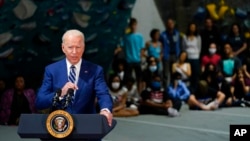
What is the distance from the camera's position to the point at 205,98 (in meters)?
8.27

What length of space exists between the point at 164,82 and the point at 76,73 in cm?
689

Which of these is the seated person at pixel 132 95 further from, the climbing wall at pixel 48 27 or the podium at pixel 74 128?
the podium at pixel 74 128

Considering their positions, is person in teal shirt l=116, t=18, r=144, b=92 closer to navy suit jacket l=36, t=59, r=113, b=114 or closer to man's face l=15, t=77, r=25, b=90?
man's face l=15, t=77, r=25, b=90

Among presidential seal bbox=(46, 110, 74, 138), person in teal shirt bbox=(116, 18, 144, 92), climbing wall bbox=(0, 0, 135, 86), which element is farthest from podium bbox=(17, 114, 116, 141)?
person in teal shirt bbox=(116, 18, 144, 92)

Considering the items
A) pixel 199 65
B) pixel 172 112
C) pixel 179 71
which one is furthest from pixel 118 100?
pixel 199 65

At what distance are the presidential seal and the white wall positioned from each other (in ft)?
25.7

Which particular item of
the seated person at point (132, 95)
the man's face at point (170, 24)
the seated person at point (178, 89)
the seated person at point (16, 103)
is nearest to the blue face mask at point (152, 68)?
the seated person at point (132, 95)

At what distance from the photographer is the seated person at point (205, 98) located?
26.6 feet

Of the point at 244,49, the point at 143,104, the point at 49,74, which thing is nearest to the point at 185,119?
the point at 143,104

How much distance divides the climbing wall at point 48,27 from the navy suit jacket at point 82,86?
3993mm

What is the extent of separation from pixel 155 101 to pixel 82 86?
16.9ft

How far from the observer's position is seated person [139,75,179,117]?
7.60 meters

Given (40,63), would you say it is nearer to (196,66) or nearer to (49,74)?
(196,66)

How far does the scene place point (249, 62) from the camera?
926 centimetres
